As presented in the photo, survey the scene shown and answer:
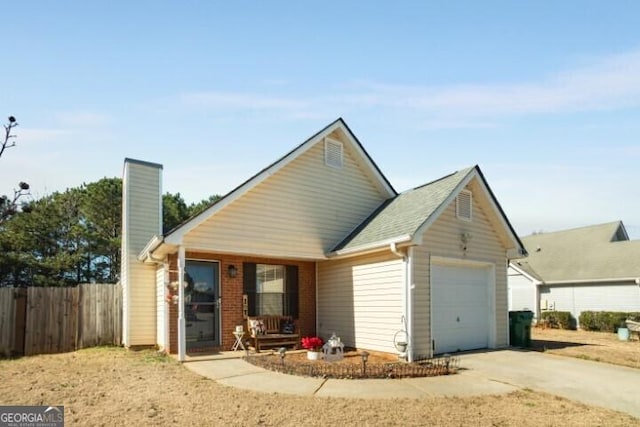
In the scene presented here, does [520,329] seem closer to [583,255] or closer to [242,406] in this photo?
[242,406]

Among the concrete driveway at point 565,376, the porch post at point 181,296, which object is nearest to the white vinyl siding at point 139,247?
the porch post at point 181,296

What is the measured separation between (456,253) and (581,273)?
14206 mm

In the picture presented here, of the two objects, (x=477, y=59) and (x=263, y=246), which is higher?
(x=477, y=59)

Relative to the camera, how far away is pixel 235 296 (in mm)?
12961

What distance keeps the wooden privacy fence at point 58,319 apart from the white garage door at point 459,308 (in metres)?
9.43

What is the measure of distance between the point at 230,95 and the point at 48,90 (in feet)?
14.6

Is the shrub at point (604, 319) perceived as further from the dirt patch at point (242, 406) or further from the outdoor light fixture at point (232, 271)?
the outdoor light fixture at point (232, 271)

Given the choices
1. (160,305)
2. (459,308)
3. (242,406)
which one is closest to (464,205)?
(459,308)

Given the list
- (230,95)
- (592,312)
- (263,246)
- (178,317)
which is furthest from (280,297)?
(592,312)

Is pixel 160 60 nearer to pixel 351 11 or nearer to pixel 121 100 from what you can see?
pixel 121 100

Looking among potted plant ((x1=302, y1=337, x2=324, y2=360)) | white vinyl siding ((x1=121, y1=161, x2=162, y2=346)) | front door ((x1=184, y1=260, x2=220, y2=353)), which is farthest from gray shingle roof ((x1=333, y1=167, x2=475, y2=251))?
white vinyl siding ((x1=121, y1=161, x2=162, y2=346))

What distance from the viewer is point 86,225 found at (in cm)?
3041

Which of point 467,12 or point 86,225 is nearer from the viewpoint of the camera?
point 467,12

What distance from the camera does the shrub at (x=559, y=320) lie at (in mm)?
22781
